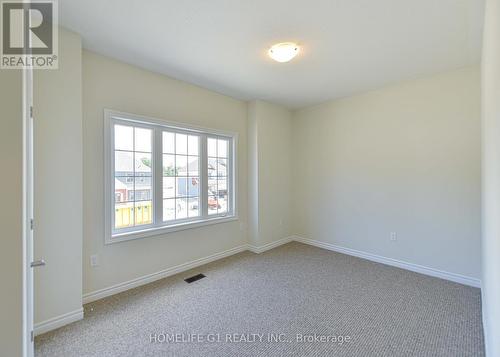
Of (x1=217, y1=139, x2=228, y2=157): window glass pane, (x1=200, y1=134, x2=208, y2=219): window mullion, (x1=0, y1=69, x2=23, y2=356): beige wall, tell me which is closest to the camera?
(x1=0, y1=69, x2=23, y2=356): beige wall

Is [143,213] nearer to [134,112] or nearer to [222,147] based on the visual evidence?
[134,112]

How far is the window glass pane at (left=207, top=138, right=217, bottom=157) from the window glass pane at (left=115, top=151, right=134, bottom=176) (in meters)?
1.17

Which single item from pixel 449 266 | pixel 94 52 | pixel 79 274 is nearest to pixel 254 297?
pixel 79 274

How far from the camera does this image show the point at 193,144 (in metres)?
3.43

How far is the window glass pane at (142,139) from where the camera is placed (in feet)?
9.29

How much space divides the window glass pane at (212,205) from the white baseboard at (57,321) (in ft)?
6.34

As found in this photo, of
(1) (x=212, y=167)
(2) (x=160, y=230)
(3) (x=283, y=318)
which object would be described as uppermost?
(1) (x=212, y=167)

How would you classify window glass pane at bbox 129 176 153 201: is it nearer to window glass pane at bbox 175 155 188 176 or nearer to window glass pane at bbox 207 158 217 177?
window glass pane at bbox 175 155 188 176

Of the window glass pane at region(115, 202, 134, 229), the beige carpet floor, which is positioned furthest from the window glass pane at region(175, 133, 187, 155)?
the beige carpet floor

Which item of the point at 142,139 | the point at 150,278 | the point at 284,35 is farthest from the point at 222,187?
the point at 284,35

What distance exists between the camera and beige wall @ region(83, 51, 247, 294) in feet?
7.85

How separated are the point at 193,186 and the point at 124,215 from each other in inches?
40.5

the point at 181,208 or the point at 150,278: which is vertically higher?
the point at 181,208

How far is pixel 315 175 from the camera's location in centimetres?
429
